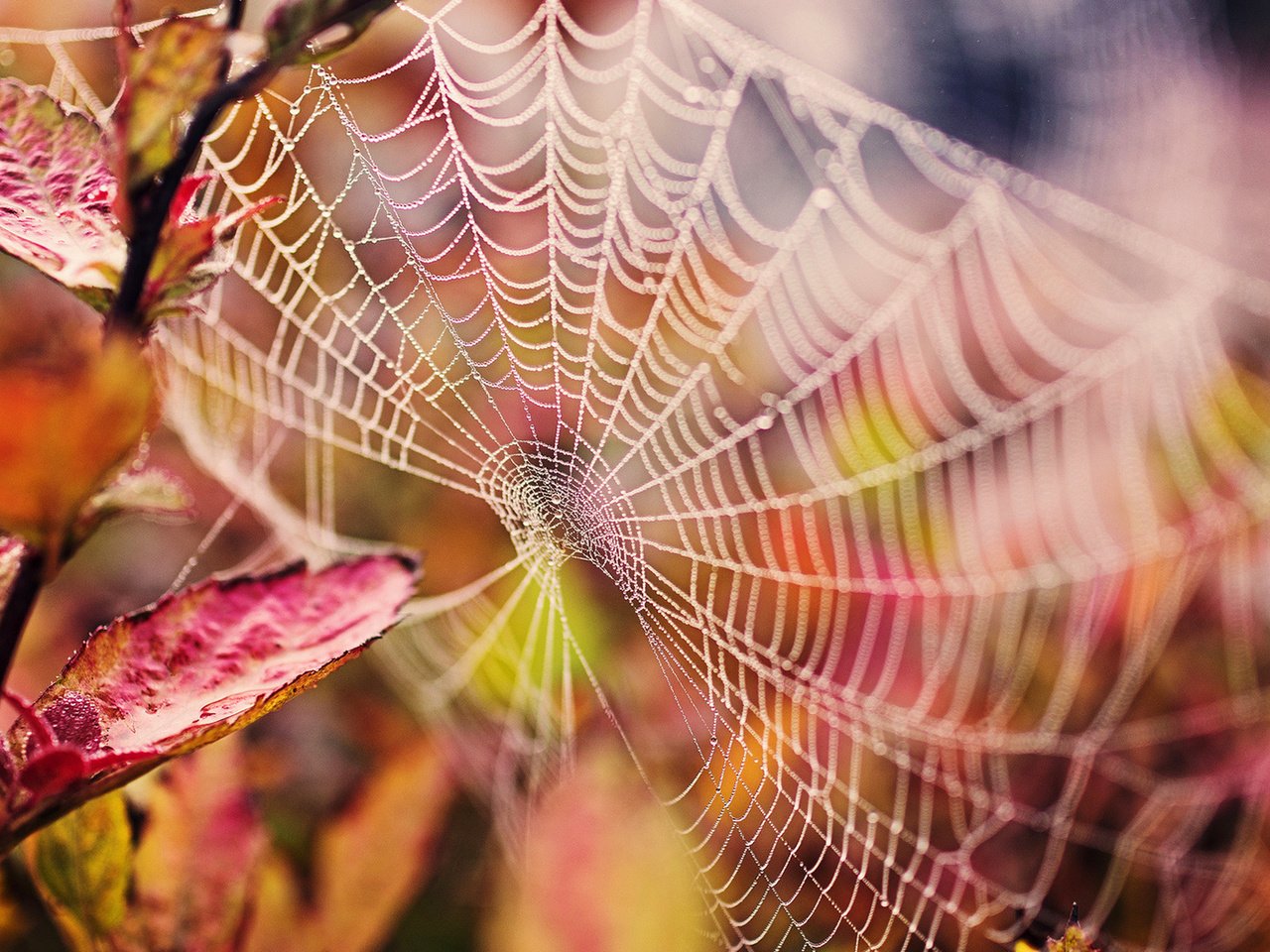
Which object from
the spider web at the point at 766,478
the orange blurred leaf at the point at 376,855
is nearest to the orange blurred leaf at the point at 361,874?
the orange blurred leaf at the point at 376,855

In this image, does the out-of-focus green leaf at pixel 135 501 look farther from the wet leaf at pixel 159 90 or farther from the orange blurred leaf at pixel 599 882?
the orange blurred leaf at pixel 599 882

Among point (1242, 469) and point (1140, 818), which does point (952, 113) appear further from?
point (1140, 818)

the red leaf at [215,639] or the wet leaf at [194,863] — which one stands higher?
the red leaf at [215,639]

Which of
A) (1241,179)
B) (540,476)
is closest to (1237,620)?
(1241,179)

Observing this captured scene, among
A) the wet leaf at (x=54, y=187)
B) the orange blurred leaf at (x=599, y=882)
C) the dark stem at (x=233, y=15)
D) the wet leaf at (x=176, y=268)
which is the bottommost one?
the orange blurred leaf at (x=599, y=882)

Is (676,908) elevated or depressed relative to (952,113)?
depressed

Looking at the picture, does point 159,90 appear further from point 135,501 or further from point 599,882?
point 599,882

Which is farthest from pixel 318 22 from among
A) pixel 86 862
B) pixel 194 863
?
pixel 194 863
